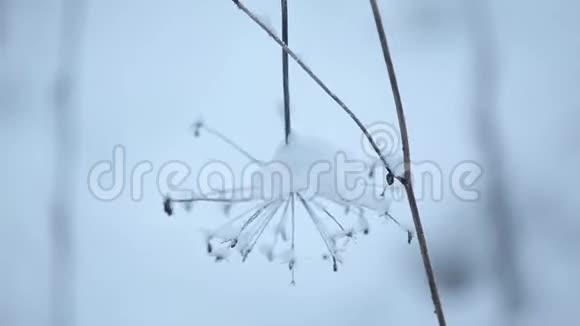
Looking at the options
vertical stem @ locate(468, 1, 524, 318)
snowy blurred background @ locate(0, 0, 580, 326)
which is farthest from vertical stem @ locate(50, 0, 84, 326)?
vertical stem @ locate(468, 1, 524, 318)

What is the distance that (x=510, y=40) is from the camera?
1.85 ft

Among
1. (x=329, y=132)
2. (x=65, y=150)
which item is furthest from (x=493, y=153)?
(x=65, y=150)

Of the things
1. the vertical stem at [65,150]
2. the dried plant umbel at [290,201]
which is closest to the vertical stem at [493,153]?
the dried plant umbel at [290,201]

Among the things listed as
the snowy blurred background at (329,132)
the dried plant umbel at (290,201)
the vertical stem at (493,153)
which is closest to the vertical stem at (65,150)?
the snowy blurred background at (329,132)

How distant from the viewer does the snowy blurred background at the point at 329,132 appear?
568 mm

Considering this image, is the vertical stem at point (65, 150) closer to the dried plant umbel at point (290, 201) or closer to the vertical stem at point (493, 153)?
the dried plant umbel at point (290, 201)

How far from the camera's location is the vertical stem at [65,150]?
62 cm

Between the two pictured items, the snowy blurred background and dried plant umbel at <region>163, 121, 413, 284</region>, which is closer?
dried plant umbel at <region>163, 121, 413, 284</region>

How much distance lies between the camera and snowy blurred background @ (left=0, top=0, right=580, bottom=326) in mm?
568

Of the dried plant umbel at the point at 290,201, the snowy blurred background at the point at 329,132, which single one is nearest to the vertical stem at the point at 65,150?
the snowy blurred background at the point at 329,132

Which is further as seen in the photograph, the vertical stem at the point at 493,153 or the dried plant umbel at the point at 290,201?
the vertical stem at the point at 493,153
